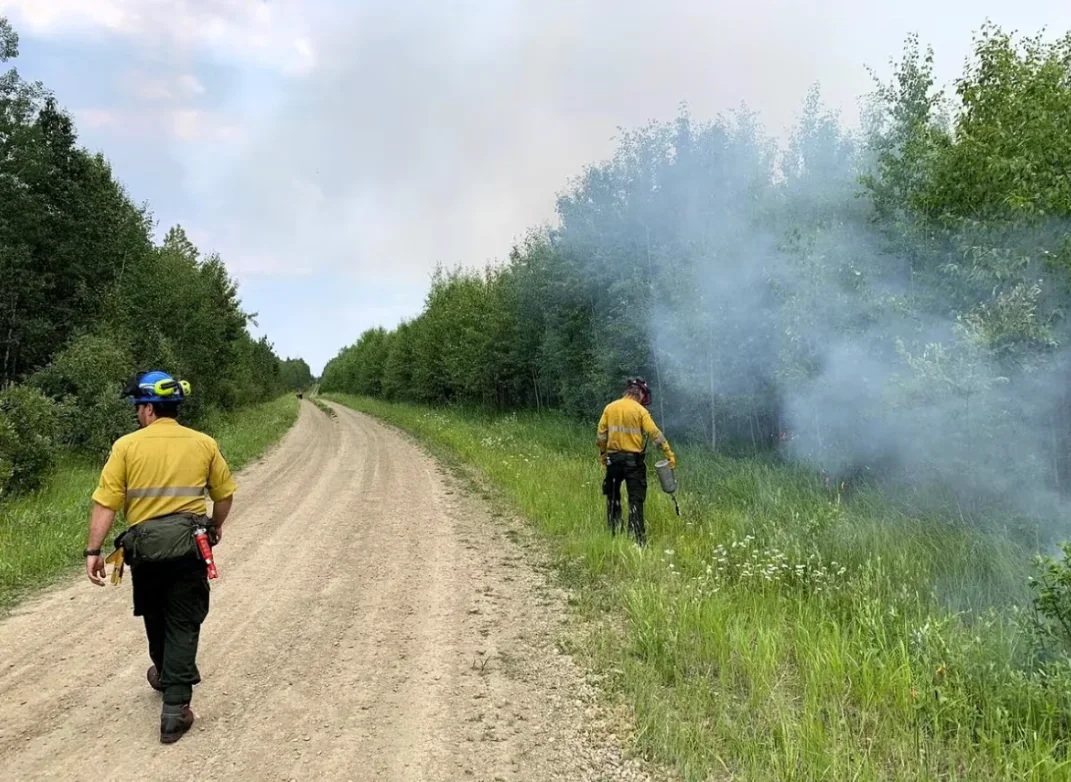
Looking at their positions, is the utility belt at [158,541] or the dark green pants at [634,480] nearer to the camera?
the utility belt at [158,541]

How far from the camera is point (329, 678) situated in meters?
3.83

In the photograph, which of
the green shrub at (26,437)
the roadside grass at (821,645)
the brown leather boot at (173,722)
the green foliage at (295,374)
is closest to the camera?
the roadside grass at (821,645)

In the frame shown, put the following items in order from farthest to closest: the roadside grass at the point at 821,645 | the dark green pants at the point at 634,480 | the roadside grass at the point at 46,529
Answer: the dark green pants at the point at 634,480
the roadside grass at the point at 46,529
the roadside grass at the point at 821,645

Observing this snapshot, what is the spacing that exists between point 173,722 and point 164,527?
0.99 metres

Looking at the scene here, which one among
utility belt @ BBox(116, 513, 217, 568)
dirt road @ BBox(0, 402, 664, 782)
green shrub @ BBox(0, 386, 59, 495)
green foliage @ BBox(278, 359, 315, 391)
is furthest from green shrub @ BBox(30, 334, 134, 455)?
green foliage @ BBox(278, 359, 315, 391)

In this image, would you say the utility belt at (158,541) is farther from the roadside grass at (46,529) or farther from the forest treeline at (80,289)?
the forest treeline at (80,289)

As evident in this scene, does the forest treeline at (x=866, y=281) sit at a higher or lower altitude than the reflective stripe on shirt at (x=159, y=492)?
higher

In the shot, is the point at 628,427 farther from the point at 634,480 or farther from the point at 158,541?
the point at 158,541

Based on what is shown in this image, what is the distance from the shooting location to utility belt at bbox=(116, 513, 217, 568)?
3.17 m

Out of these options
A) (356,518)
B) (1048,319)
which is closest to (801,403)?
(1048,319)

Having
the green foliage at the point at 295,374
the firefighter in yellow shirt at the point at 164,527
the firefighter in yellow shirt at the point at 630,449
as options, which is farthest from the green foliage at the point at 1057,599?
the green foliage at the point at 295,374

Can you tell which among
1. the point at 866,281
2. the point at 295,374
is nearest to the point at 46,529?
the point at 866,281

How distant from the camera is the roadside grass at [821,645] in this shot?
292 centimetres

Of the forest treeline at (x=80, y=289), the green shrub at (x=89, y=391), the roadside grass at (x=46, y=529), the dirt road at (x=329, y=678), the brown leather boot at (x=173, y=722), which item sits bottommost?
the dirt road at (x=329, y=678)
